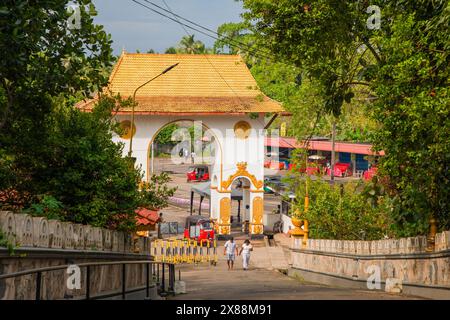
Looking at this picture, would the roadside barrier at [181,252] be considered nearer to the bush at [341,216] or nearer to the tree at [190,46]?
the bush at [341,216]

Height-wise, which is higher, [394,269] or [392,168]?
[392,168]

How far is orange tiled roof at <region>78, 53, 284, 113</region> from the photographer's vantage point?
47.5 metres

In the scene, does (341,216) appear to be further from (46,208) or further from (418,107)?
(418,107)

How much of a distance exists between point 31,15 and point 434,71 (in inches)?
258

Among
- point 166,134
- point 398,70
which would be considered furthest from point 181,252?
point 166,134

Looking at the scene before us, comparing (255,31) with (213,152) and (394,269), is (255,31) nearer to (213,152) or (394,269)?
(394,269)

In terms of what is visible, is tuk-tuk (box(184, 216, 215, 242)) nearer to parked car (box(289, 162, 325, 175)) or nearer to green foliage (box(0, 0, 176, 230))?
parked car (box(289, 162, 325, 175))

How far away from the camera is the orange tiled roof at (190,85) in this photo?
47.5 m

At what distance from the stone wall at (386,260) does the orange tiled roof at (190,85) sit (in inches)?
705

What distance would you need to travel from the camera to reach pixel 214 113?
47562mm

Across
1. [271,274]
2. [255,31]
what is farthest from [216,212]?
[255,31]

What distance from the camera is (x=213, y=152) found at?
50.9 m

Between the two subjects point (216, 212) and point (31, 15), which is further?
point (216, 212)

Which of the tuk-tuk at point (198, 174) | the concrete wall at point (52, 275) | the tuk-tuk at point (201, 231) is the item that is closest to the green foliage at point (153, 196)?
the concrete wall at point (52, 275)
